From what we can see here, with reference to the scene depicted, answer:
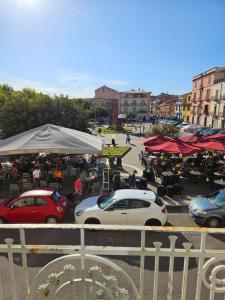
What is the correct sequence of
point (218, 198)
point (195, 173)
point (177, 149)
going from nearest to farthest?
point (218, 198) → point (177, 149) → point (195, 173)

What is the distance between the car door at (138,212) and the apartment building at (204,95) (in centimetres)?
4419

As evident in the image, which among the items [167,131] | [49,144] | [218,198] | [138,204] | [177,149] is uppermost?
[49,144]

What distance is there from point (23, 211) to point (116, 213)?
11.7 feet

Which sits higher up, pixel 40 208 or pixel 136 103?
pixel 136 103

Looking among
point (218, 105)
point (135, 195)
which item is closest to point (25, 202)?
point (135, 195)

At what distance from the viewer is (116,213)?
8.77 metres

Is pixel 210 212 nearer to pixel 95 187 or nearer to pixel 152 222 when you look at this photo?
pixel 152 222

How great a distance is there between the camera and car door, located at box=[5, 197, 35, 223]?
9102 millimetres

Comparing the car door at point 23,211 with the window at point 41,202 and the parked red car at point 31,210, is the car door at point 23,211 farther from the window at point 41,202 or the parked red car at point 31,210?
the window at point 41,202

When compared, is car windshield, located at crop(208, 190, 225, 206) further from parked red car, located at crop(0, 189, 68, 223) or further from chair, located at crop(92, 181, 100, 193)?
parked red car, located at crop(0, 189, 68, 223)

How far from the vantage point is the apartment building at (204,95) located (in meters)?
47.0

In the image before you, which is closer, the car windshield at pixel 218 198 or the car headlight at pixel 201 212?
the car headlight at pixel 201 212

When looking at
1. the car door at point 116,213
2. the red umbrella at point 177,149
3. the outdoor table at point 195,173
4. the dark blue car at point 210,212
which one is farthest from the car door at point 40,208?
the outdoor table at point 195,173

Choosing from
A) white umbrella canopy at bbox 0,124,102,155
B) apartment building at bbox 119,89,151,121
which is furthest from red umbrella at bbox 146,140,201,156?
apartment building at bbox 119,89,151,121
